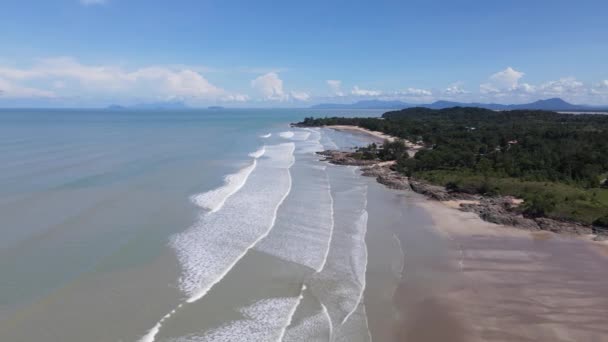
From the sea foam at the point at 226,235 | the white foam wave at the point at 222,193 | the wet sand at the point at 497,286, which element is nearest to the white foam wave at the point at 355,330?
the wet sand at the point at 497,286

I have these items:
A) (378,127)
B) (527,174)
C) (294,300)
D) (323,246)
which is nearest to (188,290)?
(294,300)

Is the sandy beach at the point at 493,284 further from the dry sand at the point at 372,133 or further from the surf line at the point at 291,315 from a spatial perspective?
the dry sand at the point at 372,133

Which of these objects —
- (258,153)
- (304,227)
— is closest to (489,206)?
(304,227)

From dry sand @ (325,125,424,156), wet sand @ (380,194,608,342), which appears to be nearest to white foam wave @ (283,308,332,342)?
wet sand @ (380,194,608,342)

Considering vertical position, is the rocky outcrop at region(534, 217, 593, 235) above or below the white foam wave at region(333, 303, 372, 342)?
below

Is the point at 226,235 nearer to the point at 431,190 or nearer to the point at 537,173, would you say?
the point at 431,190

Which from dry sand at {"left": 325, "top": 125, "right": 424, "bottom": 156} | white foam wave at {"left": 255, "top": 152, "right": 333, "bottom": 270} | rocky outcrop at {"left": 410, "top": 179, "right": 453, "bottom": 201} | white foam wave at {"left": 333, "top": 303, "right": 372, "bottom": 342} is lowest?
dry sand at {"left": 325, "top": 125, "right": 424, "bottom": 156}

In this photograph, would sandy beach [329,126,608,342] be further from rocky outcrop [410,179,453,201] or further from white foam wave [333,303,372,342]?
rocky outcrop [410,179,453,201]

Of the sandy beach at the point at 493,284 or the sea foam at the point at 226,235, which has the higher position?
the sea foam at the point at 226,235
